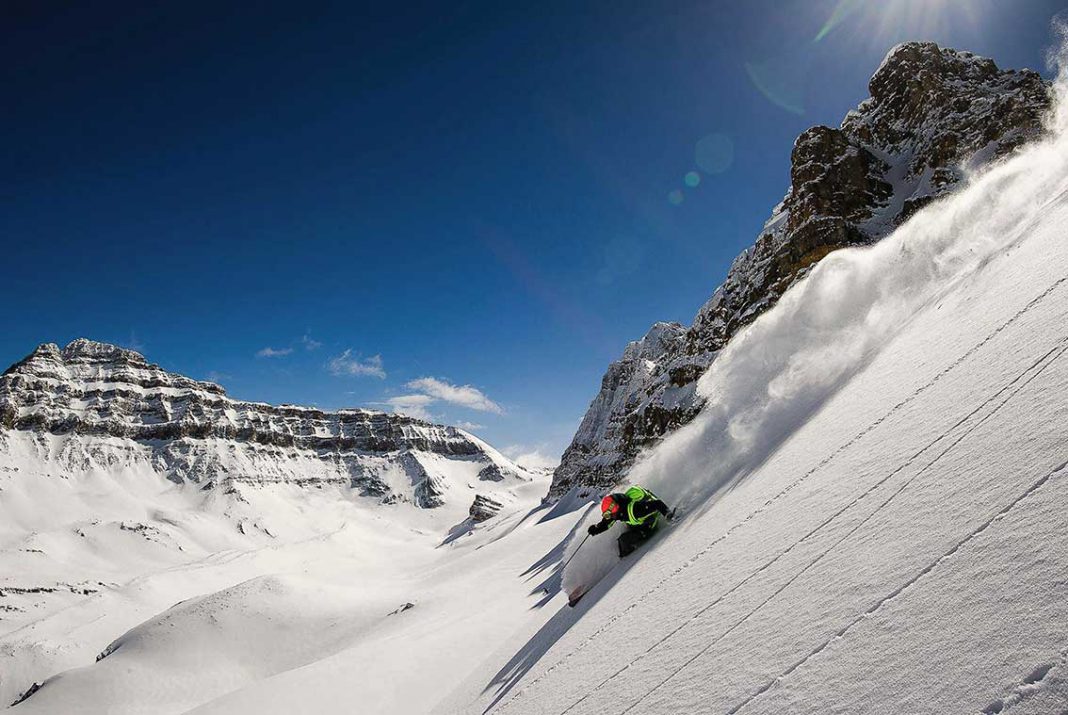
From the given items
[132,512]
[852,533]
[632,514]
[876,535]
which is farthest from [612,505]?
[132,512]

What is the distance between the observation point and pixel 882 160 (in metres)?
44.2

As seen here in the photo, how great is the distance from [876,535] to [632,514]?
226 inches

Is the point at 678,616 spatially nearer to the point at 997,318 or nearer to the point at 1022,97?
the point at 997,318

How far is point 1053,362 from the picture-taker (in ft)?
13.2

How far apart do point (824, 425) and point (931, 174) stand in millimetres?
43713

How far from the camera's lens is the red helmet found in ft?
30.0

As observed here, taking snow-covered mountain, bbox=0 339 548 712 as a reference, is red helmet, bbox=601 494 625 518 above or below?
below

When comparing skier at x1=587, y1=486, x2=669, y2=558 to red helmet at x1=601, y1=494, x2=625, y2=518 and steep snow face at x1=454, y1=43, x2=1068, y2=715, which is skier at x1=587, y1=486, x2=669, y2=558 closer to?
red helmet at x1=601, y1=494, x2=625, y2=518

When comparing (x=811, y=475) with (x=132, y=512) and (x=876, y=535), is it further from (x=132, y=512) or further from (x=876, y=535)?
(x=132, y=512)

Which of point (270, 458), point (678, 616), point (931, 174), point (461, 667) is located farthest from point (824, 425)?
point (270, 458)

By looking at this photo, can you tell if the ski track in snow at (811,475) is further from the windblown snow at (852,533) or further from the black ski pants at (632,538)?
Result: the black ski pants at (632,538)

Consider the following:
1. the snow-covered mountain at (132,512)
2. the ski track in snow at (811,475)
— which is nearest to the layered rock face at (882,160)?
the ski track in snow at (811,475)

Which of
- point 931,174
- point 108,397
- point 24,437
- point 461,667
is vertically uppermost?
point 108,397

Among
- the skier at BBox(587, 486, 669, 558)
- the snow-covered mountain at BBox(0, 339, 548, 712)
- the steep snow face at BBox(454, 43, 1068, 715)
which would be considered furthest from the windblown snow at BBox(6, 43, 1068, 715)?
the snow-covered mountain at BBox(0, 339, 548, 712)
